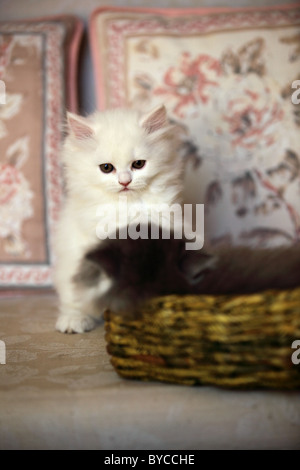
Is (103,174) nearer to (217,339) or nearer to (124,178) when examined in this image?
(124,178)

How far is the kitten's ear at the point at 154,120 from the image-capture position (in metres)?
1.03

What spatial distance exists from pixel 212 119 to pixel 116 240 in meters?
0.81

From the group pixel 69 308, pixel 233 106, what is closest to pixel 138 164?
pixel 69 308

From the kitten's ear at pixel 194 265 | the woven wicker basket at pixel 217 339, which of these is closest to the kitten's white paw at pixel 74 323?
the woven wicker basket at pixel 217 339

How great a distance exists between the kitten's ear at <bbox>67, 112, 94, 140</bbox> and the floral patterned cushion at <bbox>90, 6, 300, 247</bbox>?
403mm

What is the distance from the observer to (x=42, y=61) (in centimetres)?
138

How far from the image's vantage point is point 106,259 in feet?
2.16

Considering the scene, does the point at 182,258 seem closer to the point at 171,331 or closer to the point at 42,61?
the point at 171,331

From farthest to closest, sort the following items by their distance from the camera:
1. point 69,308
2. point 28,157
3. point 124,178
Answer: point 28,157 < point 69,308 < point 124,178

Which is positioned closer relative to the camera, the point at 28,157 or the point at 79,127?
the point at 79,127

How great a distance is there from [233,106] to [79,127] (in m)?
0.57

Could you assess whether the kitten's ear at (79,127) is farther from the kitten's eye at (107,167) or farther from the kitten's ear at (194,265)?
the kitten's ear at (194,265)

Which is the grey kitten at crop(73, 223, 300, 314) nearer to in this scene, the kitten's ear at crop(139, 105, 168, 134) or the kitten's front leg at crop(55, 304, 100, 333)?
the kitten's front leg at crop(55, 304, 100, 333)
